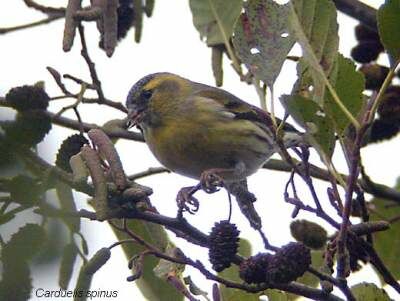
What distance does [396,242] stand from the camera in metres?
3.45

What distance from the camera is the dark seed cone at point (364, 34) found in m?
3.78

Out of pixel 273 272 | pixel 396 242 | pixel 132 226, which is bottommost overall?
pixel 273 272

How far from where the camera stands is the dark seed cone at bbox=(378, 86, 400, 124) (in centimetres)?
344

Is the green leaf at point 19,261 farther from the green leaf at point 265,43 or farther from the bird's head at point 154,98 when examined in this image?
the bird's head at point 154,98

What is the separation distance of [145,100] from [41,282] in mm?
2849

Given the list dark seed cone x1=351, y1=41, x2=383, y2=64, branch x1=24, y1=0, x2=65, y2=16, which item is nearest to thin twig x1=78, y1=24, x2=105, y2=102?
branch x1=24, y1=0, x2=65, y2=16

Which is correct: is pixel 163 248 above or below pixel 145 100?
below

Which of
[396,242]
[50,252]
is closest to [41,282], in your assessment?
[50,252]

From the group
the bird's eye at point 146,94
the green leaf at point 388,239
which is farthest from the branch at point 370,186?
the bird's eye at point 146,94

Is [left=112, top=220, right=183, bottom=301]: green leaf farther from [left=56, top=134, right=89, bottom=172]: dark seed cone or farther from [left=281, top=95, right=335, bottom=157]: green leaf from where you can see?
[left=281, top=95, right=335, bottom=157]: green leaf

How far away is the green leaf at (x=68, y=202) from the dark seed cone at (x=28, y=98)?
Answer: 24.4 inches

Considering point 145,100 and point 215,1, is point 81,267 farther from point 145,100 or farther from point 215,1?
point 145,100

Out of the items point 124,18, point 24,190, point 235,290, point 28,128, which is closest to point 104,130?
point 124,18

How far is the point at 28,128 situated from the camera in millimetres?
1786
